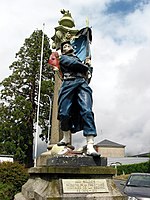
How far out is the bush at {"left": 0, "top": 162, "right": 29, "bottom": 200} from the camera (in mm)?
11520

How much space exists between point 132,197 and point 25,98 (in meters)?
21.2

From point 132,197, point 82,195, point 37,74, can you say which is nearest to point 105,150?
point 37,74

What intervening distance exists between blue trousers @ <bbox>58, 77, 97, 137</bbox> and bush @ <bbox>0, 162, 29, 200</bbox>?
6.72 metres

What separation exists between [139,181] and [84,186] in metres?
6.89

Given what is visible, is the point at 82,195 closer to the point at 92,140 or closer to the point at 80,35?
the point at 92,140

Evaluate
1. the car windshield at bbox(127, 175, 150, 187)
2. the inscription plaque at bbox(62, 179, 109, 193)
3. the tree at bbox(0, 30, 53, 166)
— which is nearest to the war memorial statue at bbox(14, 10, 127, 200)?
the inscription plaque at bbox(62, 179, 109, 193)

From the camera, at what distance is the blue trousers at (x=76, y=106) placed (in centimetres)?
516

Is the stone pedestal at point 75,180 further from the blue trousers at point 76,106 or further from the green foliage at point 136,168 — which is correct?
the green foliage at point 136,168

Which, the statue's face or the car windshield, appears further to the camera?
the car windshield

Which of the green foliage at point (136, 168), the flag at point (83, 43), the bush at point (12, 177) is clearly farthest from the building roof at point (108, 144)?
the flag at point (83, 43)

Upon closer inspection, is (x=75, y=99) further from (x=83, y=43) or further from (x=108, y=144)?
(x=108, y=144)

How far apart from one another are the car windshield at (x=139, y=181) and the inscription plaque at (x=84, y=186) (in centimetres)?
637

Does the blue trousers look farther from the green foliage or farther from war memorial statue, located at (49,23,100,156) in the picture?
the green foliage

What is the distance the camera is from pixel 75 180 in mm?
4613
